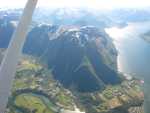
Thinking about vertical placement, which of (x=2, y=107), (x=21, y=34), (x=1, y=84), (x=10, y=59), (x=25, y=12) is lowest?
(x=2, y=107)

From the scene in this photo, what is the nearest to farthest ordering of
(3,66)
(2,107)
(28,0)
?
(2,107) < (3,66) < (28,0)

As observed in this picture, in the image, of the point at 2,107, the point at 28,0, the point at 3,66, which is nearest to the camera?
the point at 2,107

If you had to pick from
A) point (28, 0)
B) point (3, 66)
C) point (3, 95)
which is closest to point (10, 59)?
point (3, 66)

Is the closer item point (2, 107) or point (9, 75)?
point (2, 107)

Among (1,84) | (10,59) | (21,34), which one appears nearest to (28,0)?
(21,34)

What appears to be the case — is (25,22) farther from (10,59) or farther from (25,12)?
(10,59)

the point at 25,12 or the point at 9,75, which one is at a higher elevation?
the point at 25,12
